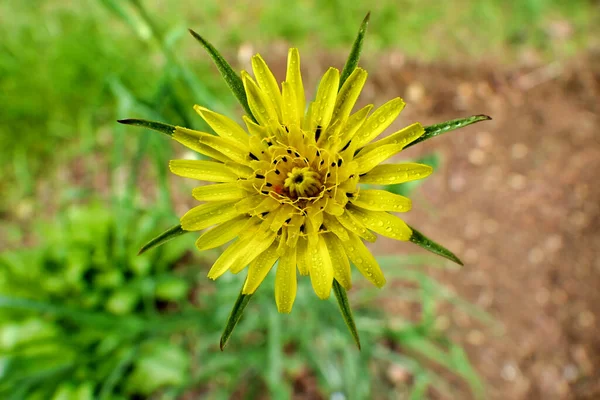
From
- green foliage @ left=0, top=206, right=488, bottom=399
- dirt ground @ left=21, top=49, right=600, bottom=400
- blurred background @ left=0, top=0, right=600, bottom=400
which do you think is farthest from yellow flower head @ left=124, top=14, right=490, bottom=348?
dirt ground @ left=21, top=49, right=600, bottom=400

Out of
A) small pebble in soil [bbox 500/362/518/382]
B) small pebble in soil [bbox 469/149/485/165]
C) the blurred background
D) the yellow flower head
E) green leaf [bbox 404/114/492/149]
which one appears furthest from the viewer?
small pebble in soil [bbox 469/149/485/165]

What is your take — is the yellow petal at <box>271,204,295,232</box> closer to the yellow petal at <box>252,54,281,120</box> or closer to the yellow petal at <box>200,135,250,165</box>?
the yellow petal at <box>200,135,250,165</box>

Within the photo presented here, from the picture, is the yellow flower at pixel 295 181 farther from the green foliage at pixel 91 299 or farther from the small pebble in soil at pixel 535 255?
the small pebble in soil at pixel 535 255

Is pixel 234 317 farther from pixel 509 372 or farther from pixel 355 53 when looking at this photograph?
pixel 509 372

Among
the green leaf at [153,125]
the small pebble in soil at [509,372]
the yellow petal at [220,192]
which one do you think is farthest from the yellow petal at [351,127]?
the small pebble in soil at [509,372]

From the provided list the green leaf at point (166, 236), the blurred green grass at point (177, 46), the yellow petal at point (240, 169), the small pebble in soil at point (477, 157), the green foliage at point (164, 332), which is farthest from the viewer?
the blurred green grass at point (177, 46)
